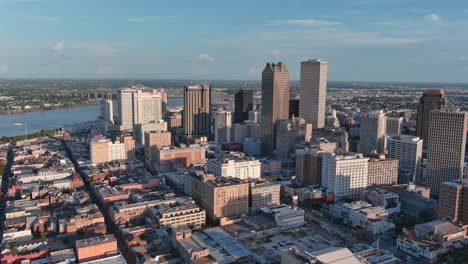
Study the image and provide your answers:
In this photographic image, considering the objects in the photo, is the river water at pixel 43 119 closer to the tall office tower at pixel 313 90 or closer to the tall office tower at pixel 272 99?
the tall office tower at pixel 272 99

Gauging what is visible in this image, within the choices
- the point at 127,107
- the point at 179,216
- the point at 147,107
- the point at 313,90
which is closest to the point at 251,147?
the point at 313,90

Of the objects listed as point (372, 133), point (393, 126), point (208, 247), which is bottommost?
point (208, 247)

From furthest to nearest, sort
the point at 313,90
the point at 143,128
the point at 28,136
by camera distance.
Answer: the point at 28,136
the point at 313,90
the point at 143,128

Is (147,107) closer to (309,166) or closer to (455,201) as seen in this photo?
(309,166)

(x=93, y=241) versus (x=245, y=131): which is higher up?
(x=245, y=131)

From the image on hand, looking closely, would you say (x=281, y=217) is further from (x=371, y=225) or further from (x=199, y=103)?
(x=199, y=103)

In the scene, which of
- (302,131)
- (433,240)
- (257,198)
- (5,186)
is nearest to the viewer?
(433,240)

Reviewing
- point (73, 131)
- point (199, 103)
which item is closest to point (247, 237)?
point (199, 103)
